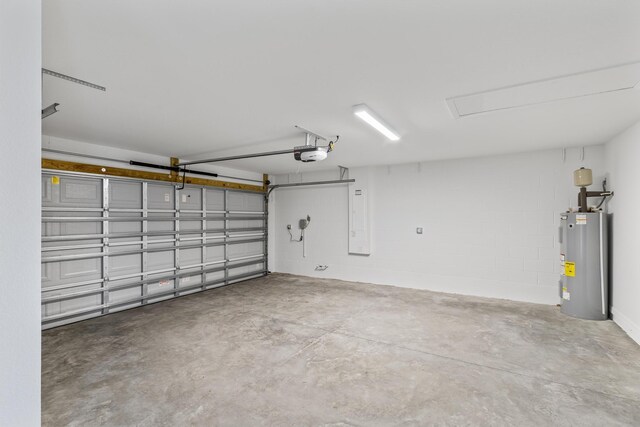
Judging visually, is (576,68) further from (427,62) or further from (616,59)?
(427,62)

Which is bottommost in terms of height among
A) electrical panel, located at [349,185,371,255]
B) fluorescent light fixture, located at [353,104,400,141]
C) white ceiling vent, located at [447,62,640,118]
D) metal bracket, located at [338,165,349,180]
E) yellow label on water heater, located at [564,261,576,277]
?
yellow label on water heater, located at [564,261,576,277]

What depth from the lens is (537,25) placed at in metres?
1.82

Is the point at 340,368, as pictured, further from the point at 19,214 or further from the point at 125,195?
the point at 125,195

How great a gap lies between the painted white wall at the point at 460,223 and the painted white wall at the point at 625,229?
677mm

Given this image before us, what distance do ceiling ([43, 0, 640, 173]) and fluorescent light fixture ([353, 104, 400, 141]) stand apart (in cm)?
11

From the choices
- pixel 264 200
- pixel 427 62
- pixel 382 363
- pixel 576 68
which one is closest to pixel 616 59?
pixel 576 68

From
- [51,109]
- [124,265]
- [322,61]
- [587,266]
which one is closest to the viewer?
[322,61]

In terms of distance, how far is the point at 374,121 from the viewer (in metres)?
3.47

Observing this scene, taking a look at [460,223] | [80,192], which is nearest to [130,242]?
[80,192]

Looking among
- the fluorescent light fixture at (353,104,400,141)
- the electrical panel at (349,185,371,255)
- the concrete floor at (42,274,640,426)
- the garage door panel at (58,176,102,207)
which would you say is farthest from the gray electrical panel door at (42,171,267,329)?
the fluorescent light fixture at (353,104,400,141)

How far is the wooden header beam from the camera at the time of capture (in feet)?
13.6

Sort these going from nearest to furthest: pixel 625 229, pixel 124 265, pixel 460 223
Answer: pixel 625 229 → pixel 124 265 → pixel 460 223

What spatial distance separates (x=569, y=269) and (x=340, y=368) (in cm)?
365

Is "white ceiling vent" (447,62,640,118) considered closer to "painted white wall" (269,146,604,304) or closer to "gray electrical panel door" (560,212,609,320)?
"gray electrical panel door" (560,212,609,320)
